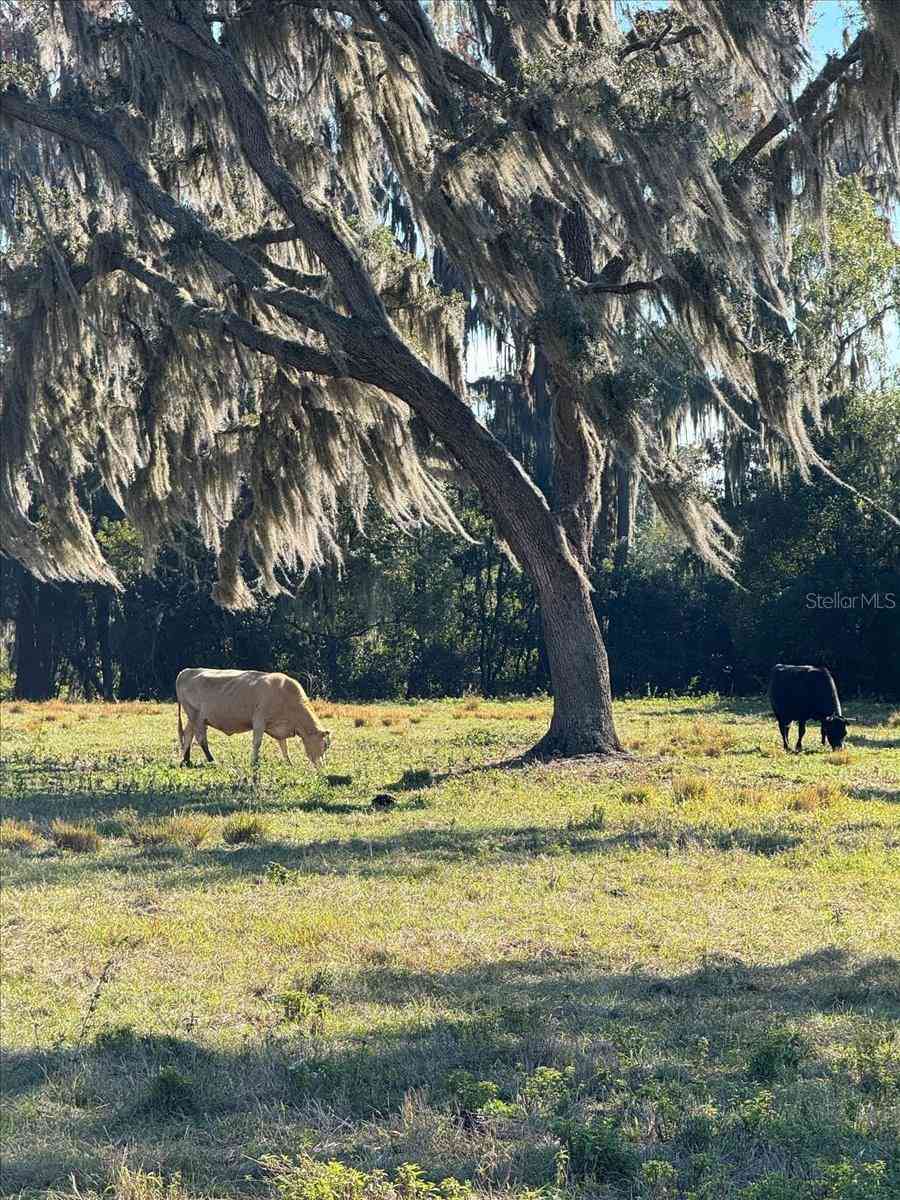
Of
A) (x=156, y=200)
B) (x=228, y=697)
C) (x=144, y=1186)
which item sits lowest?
(x=144, y=1186)

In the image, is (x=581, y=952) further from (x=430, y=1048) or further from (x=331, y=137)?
(x=331, y=137)

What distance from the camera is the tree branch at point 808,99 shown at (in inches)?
523

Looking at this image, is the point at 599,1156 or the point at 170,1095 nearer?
the point at 599,1156

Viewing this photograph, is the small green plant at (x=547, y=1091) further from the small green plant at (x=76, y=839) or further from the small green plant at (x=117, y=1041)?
the small green plant at (x=76, y=839)

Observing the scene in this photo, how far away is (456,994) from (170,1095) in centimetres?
171

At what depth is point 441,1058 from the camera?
5465 millimetres

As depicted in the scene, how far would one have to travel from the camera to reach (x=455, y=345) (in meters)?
17.1

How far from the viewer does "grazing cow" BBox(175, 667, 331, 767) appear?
1559cm

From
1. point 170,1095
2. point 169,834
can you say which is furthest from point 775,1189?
point 169,834

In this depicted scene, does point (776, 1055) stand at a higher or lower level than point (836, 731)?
lower

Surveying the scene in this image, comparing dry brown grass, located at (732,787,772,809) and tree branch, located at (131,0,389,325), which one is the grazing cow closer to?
tree branch, located at (131,0,389,325)

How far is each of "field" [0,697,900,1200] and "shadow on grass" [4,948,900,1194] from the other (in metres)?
0.02

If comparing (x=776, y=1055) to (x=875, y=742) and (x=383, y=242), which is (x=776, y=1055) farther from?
(x=875, y=742)

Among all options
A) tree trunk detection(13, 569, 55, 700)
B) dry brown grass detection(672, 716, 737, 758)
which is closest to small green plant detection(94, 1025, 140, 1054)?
dry brown grass detection(672, 716, 737, 758)
